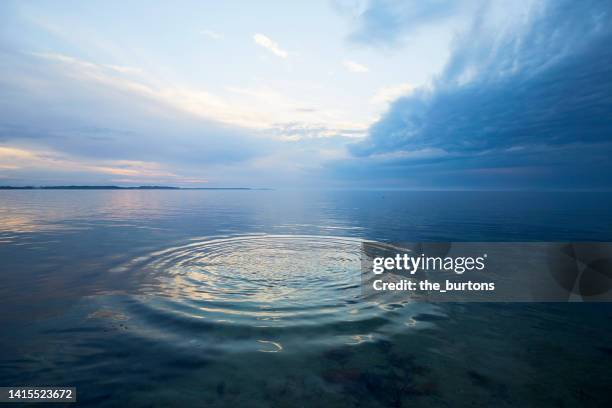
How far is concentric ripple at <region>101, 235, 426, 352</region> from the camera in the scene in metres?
9.31

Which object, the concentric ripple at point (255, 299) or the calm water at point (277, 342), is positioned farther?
the concentric ripple at point (255, 299)

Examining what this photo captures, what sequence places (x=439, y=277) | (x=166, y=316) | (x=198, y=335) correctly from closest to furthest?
(x=198, y=335) → (x=166, y=316) → (x=439, y=277)

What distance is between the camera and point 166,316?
10.3 metres

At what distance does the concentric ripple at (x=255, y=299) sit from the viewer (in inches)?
367

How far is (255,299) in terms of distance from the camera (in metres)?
11.9

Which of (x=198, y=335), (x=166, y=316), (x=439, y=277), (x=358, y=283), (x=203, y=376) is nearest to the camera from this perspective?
(x=203, y=376)

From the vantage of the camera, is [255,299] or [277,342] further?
[255,299]

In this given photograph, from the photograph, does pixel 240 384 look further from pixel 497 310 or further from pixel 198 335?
pixel 497 310

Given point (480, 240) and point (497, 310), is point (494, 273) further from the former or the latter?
point (480, 240)

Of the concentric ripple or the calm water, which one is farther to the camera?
the concentric ripple

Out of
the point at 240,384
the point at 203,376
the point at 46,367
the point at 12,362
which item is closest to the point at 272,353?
the point at 240,384

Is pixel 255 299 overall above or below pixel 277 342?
above

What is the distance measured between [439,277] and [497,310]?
14.3ft

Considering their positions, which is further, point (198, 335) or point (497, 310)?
point (497, 310)
